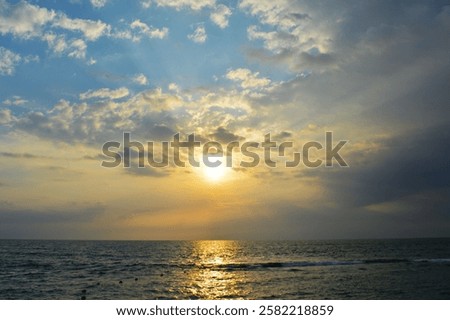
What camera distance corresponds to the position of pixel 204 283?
48.3 m

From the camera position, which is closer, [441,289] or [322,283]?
[441,289]

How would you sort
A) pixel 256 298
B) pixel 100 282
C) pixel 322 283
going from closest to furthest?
pixel 256 298 → pixel 322 283 → pixel 100 282

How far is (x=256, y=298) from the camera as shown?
120ft

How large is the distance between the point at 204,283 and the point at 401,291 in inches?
928

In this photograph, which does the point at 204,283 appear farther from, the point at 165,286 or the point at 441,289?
the point at 441,289

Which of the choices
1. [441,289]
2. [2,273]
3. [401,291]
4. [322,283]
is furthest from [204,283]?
[2,273]
